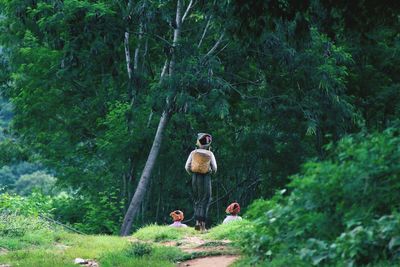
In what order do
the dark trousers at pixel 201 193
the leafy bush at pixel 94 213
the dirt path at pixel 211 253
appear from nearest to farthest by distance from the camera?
the dirt path at pixel 211 253 → the dark trousers at pixel 201 193 → the leafy bush at pixel 94 213

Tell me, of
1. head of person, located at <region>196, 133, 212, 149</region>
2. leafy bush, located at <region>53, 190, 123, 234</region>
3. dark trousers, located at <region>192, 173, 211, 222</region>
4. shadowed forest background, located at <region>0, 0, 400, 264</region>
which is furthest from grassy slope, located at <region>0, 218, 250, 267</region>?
leafy bush, located at <region>53, 190, 123, 234</region>

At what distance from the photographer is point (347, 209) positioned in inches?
313

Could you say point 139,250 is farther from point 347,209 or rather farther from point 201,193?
point 201,193

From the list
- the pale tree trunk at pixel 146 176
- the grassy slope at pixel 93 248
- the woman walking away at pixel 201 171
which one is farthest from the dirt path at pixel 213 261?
the pale tree trunk at pixel 146 176

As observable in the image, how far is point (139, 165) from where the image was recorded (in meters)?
29.2

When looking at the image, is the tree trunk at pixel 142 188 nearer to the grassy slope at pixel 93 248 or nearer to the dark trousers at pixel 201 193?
the dark trousers at pixel 201 193

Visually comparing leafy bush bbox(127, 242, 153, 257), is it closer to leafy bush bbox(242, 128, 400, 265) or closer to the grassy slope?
the grassy slope

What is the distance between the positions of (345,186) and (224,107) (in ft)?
49.2

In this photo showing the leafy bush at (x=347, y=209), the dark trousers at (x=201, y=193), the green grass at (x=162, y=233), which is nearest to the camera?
the leafy bush at (x=347, y=209)

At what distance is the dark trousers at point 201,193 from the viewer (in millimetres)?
16703

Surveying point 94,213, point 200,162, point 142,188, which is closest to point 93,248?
point 200,162

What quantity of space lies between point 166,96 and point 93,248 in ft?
35.6

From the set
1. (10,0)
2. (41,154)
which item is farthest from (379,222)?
(41,154)

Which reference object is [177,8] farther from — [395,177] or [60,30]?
[395,177]
